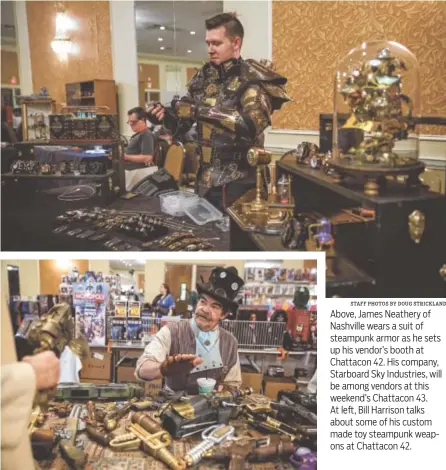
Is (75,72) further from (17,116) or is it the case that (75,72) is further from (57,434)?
(57,434)

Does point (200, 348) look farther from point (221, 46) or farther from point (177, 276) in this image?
point (221, 46)

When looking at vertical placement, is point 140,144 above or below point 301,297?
above

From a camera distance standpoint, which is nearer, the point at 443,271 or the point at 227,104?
the point at 443,271

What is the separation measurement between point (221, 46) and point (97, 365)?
28.4 inches

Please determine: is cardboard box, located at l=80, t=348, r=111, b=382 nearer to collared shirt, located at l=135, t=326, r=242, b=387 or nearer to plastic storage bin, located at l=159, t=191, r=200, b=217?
collared shirt, located at l=135, t=326, r=242, b=387

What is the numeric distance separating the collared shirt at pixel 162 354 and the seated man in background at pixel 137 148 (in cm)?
33

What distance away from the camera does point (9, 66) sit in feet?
3.92

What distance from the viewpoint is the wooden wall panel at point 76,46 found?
1.19m

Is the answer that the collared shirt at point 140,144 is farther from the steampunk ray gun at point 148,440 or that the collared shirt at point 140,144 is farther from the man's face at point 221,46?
the steampunk ray gun at point 148,440

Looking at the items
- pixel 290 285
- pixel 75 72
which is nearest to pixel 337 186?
pixel 290 285

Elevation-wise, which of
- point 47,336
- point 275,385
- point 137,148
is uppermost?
point 137,148

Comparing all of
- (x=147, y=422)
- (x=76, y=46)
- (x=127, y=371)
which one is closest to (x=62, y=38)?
(x=76, y=46)

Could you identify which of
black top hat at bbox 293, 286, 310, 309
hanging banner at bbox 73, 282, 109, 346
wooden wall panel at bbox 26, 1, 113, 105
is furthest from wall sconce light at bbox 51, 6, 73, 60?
black top hat at bbox 293, 286, 310, 309

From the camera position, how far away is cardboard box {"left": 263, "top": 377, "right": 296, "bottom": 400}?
1.20 m
